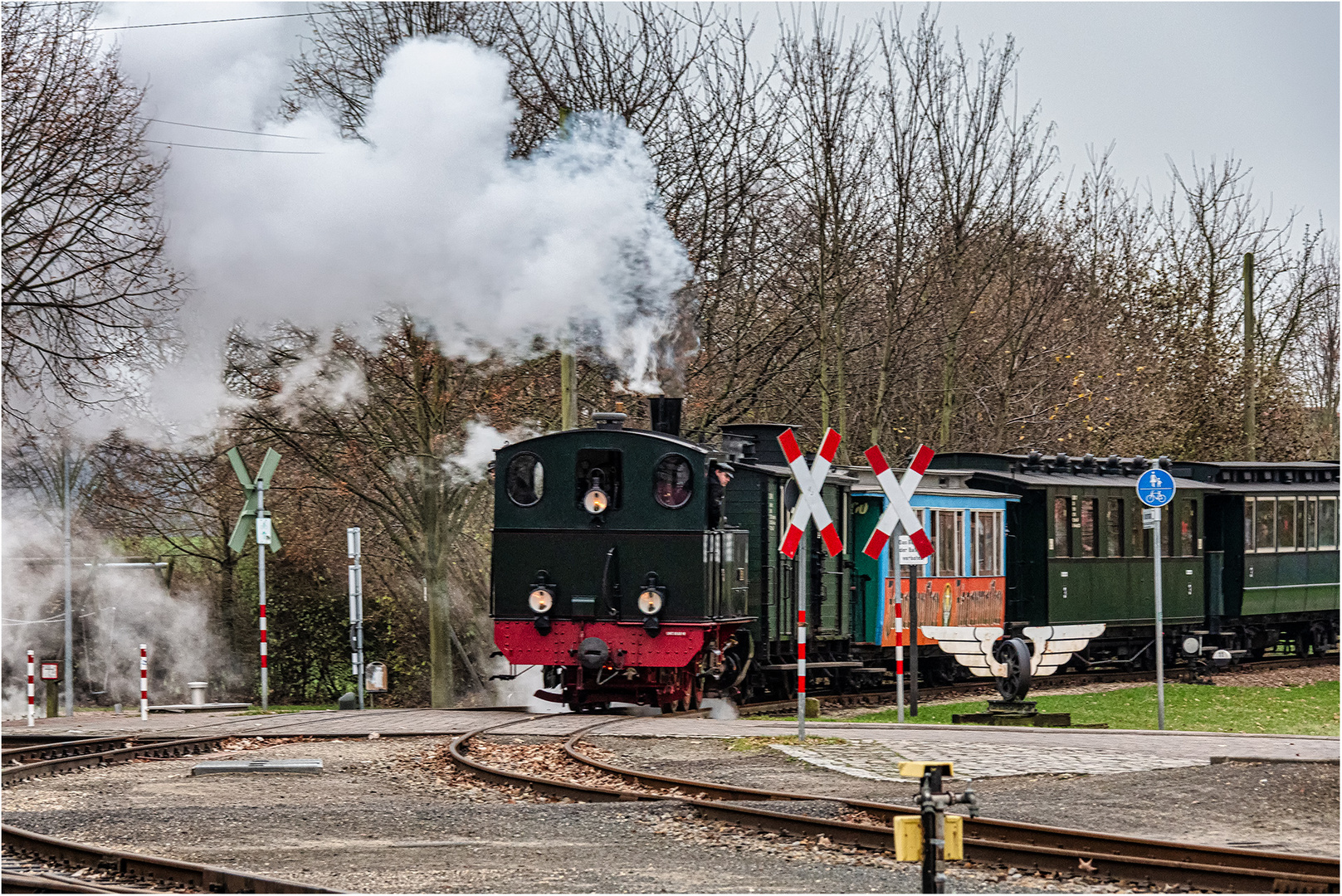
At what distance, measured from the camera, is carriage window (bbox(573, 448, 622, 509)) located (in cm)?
1691

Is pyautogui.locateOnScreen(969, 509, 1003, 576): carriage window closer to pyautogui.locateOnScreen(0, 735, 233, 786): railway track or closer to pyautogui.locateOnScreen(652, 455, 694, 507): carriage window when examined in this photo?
pyautogui.locateOnScreen(652, 455, 694, 507): carriage window

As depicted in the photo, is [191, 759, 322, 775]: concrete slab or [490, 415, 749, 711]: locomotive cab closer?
[191, 759, 322, 775]: concrete slab

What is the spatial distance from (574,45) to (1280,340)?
2238cm

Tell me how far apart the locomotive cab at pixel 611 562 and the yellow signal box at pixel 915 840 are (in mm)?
9571

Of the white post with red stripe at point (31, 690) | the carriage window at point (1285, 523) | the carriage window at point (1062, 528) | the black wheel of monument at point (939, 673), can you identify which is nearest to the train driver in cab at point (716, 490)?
the black wheel of monument at point (939, 673)

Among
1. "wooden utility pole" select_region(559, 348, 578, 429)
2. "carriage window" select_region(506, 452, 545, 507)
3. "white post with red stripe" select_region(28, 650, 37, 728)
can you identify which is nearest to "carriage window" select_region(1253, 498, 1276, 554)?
"wooden utility pole" select_region(559, 348, 578, 429)

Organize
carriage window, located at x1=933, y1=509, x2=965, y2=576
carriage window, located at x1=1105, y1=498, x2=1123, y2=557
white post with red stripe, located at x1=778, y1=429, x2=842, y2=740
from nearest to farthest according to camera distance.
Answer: white post with red stripe, located at x1=778, y1=429, x2=842, y2=740 → carriage window, located at x1=933, y1=509, x2=965, y2=576 → carriage window, located at x1=1105, y1=498, x2=1123, y2=557

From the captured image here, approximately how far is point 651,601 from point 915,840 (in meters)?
9.78

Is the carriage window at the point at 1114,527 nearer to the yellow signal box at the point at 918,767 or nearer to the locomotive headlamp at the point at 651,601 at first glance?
the locomotive headlamp at the point at 651,601

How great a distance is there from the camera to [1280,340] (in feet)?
127

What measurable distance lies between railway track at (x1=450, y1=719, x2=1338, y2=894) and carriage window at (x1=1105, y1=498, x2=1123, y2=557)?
1324cm

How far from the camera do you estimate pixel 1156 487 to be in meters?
15.7

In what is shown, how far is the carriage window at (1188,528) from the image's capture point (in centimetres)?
2448

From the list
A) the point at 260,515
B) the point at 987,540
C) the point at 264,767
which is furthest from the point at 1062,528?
the point at 264,767
